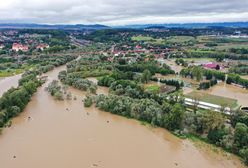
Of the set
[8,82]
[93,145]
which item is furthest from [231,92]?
[8,82]

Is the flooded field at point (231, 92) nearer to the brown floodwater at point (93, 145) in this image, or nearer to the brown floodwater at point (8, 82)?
the brown floodwater at point (93, 145)

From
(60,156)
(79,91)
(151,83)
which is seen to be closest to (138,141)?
(60,156)

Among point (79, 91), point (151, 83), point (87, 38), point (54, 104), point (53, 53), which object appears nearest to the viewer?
point (54, 104)

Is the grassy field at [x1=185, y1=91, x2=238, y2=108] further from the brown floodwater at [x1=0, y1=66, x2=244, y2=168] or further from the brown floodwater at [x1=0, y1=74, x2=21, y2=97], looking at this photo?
the brown floodwater at [x1=0, y1=74, x2=21, y2=97]

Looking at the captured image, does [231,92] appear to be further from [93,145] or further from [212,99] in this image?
[93,145]

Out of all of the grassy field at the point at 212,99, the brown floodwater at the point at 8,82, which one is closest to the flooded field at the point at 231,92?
the grassy field at the point at 212,99

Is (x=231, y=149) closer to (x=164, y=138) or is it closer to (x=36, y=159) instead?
(x=164, y=138)
